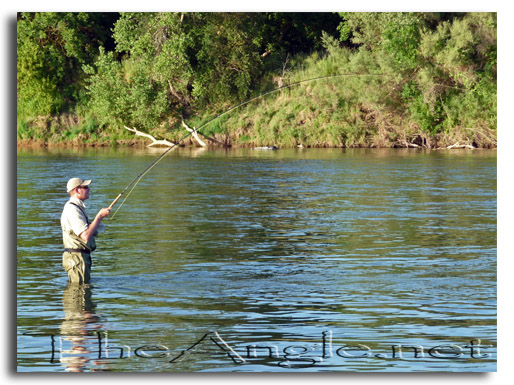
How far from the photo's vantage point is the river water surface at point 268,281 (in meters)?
6.49

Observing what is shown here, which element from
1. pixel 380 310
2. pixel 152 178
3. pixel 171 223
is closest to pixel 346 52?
pixel 152 178

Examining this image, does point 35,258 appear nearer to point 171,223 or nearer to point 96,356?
point 171,223

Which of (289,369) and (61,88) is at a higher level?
(61,88)

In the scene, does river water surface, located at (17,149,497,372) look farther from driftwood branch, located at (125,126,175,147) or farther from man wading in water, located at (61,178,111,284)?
driftwood branch, located at (125,126,175,147)

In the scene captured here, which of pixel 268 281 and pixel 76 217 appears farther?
pixel 268 281

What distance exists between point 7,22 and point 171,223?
5295 mm

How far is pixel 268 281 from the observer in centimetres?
888

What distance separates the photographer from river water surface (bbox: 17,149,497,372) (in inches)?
256

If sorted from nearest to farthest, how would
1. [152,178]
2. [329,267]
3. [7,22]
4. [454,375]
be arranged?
1. [454,375]
2. [7,22]
3. [329,267]
4. [152,178]

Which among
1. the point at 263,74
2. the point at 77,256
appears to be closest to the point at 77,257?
the point at 77,256

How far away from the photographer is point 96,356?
21.0 feet

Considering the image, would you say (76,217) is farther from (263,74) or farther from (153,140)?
(153,140)

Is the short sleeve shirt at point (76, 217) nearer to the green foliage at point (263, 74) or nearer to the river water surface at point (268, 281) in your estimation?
the river water surface at point (268, 281)

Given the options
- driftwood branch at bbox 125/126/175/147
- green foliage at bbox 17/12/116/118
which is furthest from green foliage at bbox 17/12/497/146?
driftwood branch at bbox 125/126/175/147
